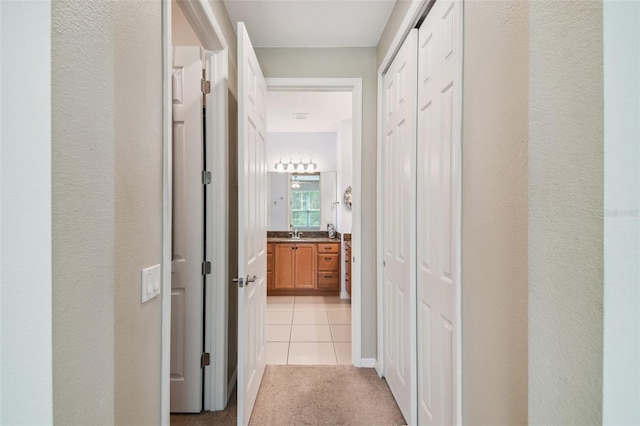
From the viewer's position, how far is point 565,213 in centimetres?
64

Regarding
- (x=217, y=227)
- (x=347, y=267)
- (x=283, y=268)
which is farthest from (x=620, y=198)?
(x=283, y=268)

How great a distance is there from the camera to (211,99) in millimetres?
2100

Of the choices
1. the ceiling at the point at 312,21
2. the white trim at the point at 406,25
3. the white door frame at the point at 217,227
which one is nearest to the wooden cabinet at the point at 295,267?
the white door frame at the point at 217,227

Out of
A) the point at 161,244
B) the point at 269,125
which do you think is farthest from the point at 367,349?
the point at 269,125

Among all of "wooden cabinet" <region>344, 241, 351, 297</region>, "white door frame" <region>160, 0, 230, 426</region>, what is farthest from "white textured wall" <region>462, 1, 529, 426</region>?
"wooden cabinet" <region>344, 241, 351, 297</region>

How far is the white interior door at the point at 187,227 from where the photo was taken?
6.81 ft

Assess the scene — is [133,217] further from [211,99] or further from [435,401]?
[435,401]

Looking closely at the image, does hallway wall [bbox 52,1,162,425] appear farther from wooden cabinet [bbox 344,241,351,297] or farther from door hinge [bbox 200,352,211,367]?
wooden cabinet [bbox 344,241,351,297]

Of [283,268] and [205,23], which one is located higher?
[205,23]

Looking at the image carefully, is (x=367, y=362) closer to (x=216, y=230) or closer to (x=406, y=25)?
(x=216, y=230)

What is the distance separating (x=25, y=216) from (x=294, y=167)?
17.0 ft

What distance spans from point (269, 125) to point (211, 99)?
3.28m

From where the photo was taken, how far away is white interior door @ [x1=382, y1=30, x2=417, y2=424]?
1.88 metres

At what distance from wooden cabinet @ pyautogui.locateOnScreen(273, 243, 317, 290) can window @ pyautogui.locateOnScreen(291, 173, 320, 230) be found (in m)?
0.63
